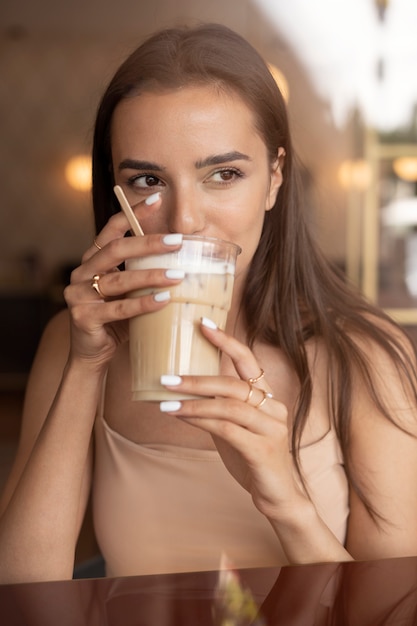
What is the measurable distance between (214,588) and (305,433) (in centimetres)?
70

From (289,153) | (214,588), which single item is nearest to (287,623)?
(214,588)

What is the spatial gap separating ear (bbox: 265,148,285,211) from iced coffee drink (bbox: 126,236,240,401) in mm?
480

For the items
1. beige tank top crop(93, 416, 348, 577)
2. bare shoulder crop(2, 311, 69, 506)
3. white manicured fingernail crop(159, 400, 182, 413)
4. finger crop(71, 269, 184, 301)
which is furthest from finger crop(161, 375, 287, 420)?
bare shoulder crop(2, 311, 69, 506)

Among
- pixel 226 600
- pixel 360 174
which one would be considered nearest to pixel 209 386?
pixel 226 600

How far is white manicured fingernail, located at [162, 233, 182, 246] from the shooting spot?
37.9 inches

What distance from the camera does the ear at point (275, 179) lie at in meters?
1.50

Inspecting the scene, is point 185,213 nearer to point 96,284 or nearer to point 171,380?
point 96,284

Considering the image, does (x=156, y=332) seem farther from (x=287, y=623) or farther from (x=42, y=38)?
(x=42, y=38)

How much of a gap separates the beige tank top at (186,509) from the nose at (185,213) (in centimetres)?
49

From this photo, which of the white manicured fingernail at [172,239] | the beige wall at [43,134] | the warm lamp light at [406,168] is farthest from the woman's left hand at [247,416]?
the beige wall at [43,134]

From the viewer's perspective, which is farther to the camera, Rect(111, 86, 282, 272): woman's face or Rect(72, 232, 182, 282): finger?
Rect(111, 86, 282, 272): woman's face

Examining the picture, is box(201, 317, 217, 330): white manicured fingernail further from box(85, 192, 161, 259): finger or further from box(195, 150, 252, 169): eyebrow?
box(195, 150, 252, 169): eyebrow

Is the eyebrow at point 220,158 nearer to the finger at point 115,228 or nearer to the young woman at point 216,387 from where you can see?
the young woman at point 216,387

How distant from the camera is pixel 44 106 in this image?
8.07 metres
